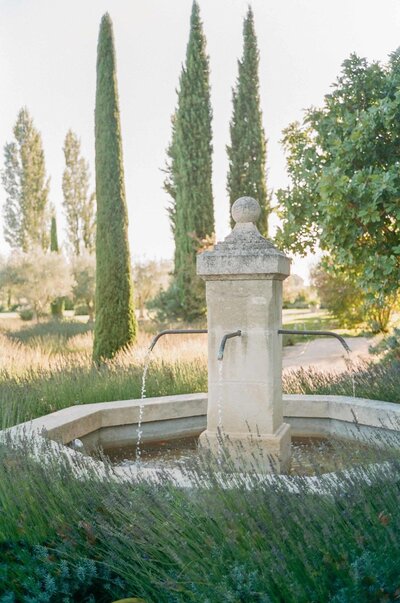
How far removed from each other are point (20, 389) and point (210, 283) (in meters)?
2.62

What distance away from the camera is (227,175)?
2039cm

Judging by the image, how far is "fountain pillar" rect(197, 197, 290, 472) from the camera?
155 inches

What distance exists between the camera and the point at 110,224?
39.2 feet

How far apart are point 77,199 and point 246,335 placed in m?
32.1

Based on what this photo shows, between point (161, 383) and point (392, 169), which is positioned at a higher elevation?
point (392, 169)

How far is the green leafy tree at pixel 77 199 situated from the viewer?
34250mm

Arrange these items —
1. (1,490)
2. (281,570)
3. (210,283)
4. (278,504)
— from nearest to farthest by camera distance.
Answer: (281,570)
(278,504)
(1,490)
(210,283)

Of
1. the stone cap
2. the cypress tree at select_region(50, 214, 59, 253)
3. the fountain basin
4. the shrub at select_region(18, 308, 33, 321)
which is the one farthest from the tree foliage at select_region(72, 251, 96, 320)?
the stone cap

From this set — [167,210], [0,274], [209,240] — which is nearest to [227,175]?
[167,210]

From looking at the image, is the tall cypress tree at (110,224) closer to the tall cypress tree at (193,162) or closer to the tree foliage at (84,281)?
the tall cypress tree at (193,162)

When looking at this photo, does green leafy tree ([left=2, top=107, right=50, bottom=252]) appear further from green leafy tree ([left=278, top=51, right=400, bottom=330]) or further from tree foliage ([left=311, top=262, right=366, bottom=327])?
green leafy tree ([left=278, top=51, right=400, bottom=330])

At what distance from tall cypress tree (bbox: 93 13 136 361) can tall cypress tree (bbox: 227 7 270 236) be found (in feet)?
27.1

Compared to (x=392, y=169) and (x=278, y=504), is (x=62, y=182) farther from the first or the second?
(x=278, y=504)

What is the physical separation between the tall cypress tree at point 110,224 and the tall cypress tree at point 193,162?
627cm
